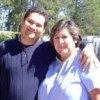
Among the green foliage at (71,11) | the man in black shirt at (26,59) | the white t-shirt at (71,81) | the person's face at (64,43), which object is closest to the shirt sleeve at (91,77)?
the white t-shirt at (71,81)

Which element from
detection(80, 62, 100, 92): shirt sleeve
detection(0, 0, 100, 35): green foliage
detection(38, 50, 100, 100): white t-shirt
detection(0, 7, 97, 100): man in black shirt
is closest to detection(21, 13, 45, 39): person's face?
detection(0, 7, 97, 100): man in black shirt

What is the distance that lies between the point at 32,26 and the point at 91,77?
786mm

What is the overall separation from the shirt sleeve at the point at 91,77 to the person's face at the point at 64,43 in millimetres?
229

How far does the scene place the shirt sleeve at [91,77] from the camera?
2854mm

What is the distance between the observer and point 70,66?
9.95ft

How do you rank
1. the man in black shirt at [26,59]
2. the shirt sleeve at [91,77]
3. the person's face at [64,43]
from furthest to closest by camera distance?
the man in black shirt at [26,59]
the person's face at [64,43]
the shirt sleeve at [91,77]

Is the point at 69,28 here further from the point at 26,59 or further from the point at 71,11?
the point at 71,11

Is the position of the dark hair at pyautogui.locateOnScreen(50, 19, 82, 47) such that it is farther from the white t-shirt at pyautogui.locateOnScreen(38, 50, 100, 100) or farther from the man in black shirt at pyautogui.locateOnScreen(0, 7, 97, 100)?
the man in black shirt at pyautogui.locateOnScreen(0, 7, 97, 100)

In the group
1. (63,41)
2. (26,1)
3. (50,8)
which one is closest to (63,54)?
(63,41)

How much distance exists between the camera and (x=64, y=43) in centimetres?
305

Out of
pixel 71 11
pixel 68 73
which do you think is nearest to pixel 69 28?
pixel 68 73

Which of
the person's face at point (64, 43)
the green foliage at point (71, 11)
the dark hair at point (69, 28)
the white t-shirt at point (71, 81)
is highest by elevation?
the dark hair at point (69, 28)

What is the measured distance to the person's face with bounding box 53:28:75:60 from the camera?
3057mm

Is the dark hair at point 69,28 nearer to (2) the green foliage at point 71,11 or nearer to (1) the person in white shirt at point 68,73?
(1) the person in white shirt at point 68,73
